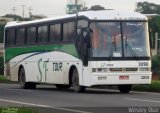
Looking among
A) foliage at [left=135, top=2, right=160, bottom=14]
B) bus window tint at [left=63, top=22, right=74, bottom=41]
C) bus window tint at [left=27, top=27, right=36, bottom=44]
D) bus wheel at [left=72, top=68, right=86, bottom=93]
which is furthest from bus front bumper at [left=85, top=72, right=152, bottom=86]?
foliage at [left=135, top=2, right=160, bottom=14]

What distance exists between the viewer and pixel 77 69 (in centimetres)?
2630

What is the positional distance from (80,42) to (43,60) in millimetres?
4539

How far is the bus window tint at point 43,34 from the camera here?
2997 cm

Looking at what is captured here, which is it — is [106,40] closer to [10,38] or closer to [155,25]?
[10,38]

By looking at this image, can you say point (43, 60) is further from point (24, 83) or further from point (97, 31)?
point (97, 31)

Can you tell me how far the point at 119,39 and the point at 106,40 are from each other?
21.5 inches

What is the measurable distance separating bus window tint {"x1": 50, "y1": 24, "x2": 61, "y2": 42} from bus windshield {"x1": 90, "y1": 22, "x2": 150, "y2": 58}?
3.27 meters

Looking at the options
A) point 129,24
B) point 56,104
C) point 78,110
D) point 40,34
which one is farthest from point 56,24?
point 78,110

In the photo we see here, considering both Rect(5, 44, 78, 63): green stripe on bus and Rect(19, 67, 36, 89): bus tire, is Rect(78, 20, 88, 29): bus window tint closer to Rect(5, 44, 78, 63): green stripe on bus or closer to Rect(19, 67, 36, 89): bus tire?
Rect(5, 44, 78, 63): green stripe on bus

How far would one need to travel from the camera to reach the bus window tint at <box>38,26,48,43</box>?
98.3 feet

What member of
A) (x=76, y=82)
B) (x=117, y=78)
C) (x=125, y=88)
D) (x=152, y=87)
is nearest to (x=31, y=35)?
(x=76, y=82)

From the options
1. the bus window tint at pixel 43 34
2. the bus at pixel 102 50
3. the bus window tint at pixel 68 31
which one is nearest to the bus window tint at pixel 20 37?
the bus window tint at pixel 43 34

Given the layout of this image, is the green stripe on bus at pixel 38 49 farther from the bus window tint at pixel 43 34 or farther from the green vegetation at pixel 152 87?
the green vegetation at pixel 152 87

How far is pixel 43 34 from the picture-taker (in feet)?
99.2
